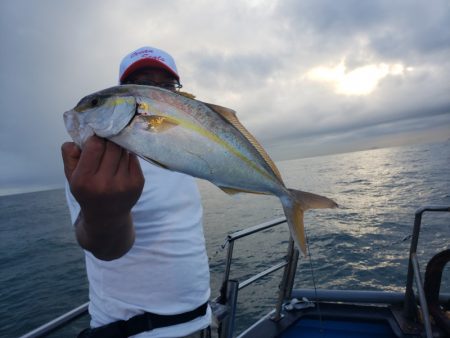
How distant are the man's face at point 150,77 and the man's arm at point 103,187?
1.27m

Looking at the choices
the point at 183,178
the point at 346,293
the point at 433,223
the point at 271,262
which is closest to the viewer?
the point at 183,178

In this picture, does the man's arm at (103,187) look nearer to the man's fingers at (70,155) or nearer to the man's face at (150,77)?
the man's fingers at (70,155)

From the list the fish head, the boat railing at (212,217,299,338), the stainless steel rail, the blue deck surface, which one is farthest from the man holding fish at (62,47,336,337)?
the blue deck surface

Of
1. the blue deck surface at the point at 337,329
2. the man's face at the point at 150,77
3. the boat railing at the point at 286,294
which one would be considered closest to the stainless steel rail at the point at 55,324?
the boat railing at the point at 286,294

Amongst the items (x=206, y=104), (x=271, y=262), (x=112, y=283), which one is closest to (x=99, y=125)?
(x=206, y=104)

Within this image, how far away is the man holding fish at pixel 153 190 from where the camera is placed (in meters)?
1.48

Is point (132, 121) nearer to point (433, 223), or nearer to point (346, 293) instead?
point (346, 293)

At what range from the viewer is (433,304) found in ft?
12.3

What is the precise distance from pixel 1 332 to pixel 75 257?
10383 mm

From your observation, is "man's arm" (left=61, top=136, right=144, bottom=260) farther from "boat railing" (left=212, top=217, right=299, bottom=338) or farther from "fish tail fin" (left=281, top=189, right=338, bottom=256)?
"boat railing" (left=212, top=217, right=299, bottom=338)

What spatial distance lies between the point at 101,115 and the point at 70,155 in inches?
12.4

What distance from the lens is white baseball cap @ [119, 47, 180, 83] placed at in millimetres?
2557

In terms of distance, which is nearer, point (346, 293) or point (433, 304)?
point (433, 304)

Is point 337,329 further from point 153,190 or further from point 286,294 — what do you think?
point 153,190
